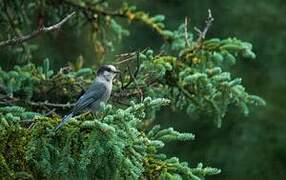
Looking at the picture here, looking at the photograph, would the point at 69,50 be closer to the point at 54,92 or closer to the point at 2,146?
the point at 54,92

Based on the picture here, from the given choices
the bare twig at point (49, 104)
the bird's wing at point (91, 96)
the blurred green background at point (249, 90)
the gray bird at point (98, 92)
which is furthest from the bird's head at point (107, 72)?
the blurred green background at point (249, 90)

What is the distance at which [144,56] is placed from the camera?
733 cm

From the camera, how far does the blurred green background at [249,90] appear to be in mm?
14250

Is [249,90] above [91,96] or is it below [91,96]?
above

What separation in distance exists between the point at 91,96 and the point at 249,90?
25.6 feet

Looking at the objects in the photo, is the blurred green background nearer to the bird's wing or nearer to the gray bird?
the gray bird

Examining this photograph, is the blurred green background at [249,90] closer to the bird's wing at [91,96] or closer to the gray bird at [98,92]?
the gray bird at [98,92]

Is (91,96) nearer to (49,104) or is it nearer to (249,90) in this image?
(49,104)

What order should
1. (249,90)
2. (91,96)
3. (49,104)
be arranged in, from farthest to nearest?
(249,90)
(49,104)
(91,96)

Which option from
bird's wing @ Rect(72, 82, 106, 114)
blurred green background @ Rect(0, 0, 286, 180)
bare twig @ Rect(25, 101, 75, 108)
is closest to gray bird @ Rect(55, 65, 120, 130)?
bird's wing @ Rect(72, 82, 106, 114)

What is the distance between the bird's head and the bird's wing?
120 millimetres

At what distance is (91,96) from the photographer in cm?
706

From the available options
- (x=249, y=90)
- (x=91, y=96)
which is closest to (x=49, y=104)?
(x=91, y=96)

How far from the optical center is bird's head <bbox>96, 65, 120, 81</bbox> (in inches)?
287
